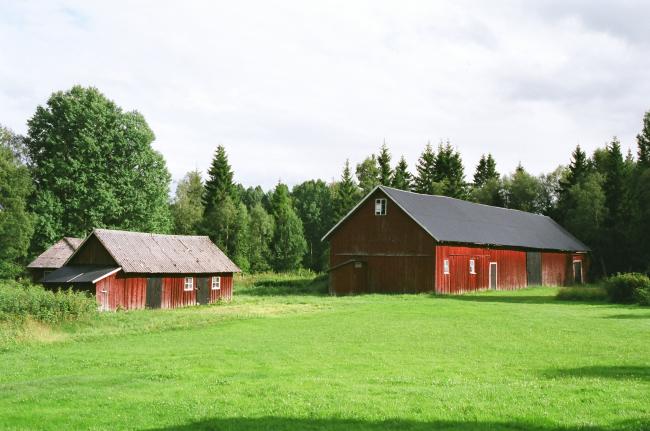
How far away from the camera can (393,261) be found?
156 feet

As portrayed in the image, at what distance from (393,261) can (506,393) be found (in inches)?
1393

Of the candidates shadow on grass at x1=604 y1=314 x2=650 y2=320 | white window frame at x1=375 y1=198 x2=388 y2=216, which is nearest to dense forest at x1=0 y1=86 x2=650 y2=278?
white window frame at x1=375 y1=198 x2=388 y2=216

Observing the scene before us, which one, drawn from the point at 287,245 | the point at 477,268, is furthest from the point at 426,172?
the point at 477,268

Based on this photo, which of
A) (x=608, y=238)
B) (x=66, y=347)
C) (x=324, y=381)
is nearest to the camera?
A: (x=324, y=381)

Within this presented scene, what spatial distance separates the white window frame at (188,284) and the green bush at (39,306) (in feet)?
52.2

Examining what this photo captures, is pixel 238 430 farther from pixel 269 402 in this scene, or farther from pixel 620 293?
pixel 620 293

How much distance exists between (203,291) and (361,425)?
3732 centimetres

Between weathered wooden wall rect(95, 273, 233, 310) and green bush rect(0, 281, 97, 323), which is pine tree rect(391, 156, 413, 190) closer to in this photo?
weathered wooden wall rect(95, 273, 233, 310)

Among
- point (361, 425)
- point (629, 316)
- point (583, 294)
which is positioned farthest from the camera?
point (583, 294)

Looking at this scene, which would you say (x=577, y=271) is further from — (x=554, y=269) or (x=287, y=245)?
(x=287, y=245)

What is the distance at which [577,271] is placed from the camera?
62.6 metres

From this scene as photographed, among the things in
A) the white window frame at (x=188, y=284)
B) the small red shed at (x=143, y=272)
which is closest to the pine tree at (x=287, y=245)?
the small red shed at (x=143, y=272)

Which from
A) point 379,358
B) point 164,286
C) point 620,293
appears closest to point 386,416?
point 379,358

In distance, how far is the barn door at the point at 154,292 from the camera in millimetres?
42319
